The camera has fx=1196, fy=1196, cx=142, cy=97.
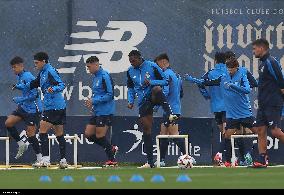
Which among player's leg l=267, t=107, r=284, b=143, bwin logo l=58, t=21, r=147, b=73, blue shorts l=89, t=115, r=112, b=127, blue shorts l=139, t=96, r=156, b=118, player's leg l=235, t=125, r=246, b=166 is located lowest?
player's leg l=235, t=125, r=246, b=166

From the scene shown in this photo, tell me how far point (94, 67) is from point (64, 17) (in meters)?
4.83

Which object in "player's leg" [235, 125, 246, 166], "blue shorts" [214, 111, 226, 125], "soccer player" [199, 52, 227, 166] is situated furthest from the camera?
"blue shorts" [214, 111, 226, 125]

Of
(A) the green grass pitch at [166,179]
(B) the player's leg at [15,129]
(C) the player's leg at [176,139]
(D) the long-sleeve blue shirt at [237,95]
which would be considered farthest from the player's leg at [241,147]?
(B) the player's leg at [15,129]

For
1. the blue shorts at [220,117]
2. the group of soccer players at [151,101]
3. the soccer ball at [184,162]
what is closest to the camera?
the group of soccer players at [151,101]

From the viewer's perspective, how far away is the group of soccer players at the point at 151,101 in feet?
64.0

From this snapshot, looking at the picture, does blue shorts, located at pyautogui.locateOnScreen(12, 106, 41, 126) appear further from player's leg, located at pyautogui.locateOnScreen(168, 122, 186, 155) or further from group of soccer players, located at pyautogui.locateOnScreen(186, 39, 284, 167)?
group of soccer players, located at pyautogui.locateOnScreen(186, 39, 284, 167)

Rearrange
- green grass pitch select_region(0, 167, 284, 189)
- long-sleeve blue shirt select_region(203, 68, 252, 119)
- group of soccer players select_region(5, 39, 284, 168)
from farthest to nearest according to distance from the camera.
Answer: long-sleeve blue shirt select_region(203, 68, 252, 119) < group of soccer players select_region(5, 39, 284, 168) < green grass pitch select_region(0, 167, 284, 189)

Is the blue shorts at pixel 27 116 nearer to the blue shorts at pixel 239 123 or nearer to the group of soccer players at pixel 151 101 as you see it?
the group of soccer players at pixel 151 101

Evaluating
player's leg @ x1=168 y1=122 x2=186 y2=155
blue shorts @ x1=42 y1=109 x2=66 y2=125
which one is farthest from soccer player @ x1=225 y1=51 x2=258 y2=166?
blue shorts @ x1=42 y1=109 x2=66 y2=125

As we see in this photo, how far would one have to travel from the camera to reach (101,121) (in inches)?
880

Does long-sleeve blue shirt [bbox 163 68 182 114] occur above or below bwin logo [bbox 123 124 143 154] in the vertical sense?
above

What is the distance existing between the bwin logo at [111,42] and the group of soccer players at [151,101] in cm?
353

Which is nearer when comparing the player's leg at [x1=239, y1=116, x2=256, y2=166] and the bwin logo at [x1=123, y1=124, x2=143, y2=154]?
the player's leg at [x1=239, y1=116, x2=256, y2=166]

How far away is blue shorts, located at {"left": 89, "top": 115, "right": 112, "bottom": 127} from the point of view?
2236cm
